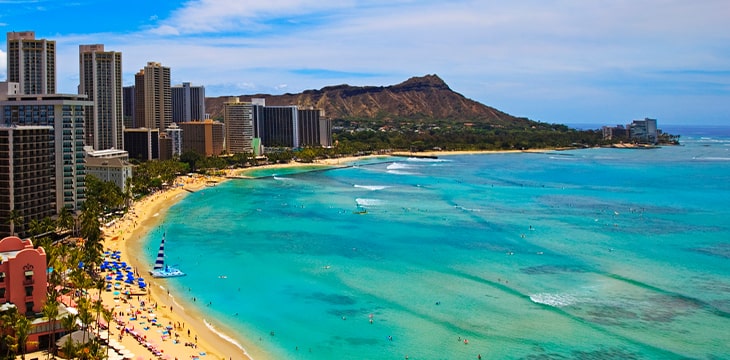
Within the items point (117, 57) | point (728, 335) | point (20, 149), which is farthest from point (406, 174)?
point (728, 335)

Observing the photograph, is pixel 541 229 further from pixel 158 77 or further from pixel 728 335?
pixel 158 77

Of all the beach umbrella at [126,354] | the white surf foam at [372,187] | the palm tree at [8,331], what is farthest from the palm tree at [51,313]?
the white surf foam at [372,187]

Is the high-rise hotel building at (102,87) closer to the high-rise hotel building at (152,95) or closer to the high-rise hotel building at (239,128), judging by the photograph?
the high-rise hotel building at (152,95)

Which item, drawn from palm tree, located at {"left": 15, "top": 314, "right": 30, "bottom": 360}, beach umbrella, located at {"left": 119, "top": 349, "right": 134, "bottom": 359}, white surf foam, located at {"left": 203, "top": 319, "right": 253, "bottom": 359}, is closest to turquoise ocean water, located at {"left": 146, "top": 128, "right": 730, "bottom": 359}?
white surf foam, located at {"left": 203, "top": 319, "right": 253, "bottom": 359}

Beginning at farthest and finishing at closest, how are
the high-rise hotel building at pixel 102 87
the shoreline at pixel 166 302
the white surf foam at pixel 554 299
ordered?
the high-rise hotel building at pixel 102 87 → the white surf foam at pixel 554 299 → the shoreline at pixel 166 302

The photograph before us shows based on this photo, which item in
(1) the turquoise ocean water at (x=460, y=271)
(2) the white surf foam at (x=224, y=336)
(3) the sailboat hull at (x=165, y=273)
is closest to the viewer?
(2) the white surf foam at (x=224, y=336)

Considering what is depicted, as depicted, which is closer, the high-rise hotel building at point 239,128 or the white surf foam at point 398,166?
the white surf foam at point 398,166
